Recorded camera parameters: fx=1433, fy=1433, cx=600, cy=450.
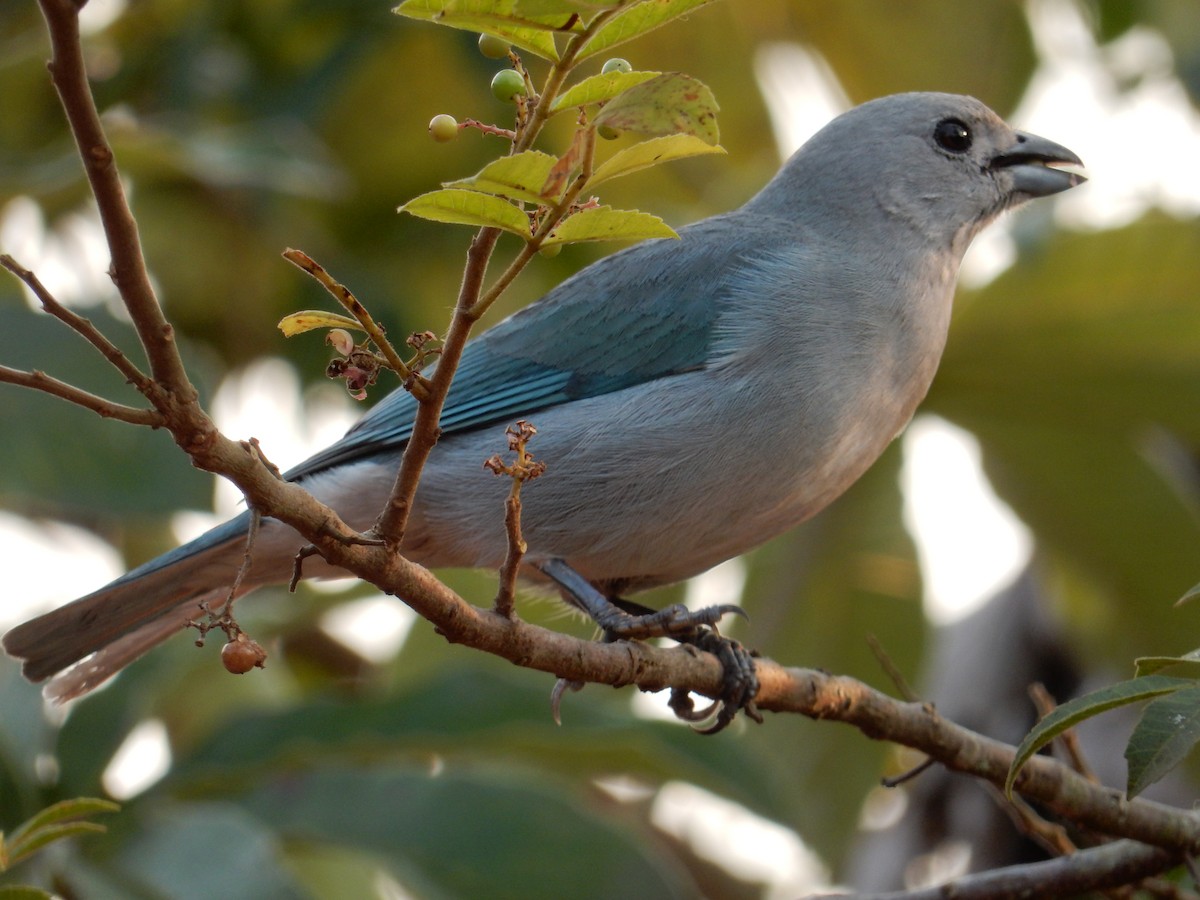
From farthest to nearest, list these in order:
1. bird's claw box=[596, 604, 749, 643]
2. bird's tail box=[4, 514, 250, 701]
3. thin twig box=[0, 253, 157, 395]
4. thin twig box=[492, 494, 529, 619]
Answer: bird's tail box=[4, 514, 250, 701]
bird's claw box=[596, 604, 749, 643]
thin twig box=[492, 494, 529, 619]
thin twig box=[0, 253, 157, 395]

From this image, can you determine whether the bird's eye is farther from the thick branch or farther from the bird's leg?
the thick branch

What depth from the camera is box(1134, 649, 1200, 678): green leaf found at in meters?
2.16

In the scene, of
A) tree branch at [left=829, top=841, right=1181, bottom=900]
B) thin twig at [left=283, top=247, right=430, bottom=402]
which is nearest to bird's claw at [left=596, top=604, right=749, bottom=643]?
tree branch at [left=829, top=841, right=1181, bottom=900]

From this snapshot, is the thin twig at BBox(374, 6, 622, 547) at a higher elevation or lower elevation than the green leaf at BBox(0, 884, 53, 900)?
higher

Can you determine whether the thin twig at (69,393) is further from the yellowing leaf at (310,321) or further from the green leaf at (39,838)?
the green leaf at (39,838)

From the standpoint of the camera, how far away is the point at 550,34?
200 centimetres

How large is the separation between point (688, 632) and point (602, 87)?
1746 mm

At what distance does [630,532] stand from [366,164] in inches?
126

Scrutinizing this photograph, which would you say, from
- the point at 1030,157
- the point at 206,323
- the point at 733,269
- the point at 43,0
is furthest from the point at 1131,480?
the point at 43,0

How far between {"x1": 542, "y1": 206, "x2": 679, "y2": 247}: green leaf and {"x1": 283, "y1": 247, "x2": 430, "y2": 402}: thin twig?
27cm

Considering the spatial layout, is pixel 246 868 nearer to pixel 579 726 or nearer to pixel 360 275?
pixel 579 726

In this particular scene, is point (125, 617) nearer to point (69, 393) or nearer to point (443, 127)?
point (69, 393)

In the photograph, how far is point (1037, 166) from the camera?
4.76m

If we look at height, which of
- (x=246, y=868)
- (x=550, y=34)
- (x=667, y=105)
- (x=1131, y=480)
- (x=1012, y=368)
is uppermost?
(x=1012, y=368)
